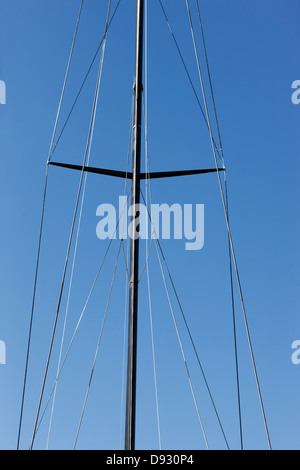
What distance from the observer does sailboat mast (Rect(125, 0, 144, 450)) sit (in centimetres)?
587

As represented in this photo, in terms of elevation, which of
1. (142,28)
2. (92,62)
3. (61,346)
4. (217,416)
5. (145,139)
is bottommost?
(217,416)

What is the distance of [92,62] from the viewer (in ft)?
34.2

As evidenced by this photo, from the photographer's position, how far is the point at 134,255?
673 cm

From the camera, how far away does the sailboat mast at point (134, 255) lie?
19.2ft

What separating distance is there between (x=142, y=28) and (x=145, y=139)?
4.96 feet

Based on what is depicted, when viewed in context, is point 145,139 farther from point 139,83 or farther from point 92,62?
point 92,62
